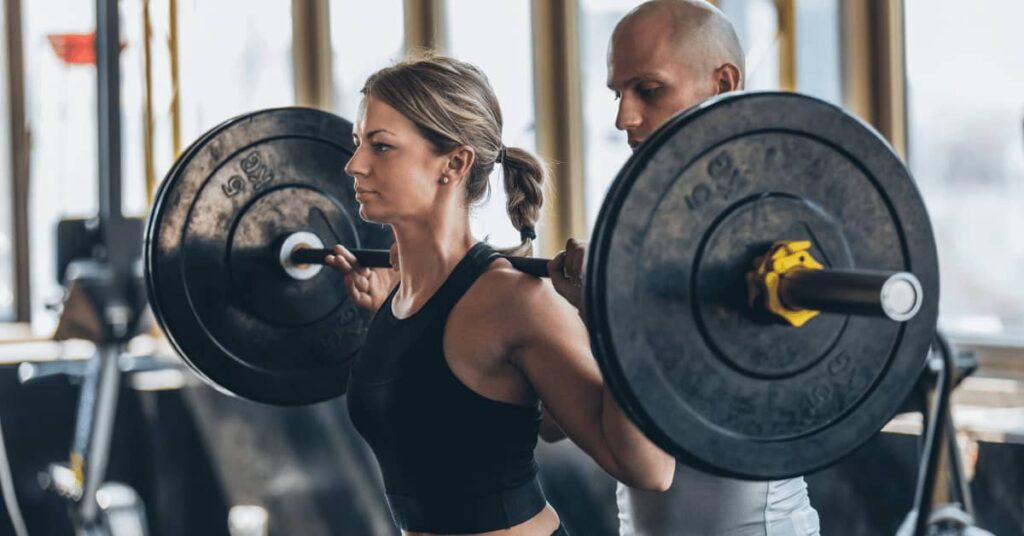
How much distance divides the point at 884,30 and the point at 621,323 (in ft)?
7.13

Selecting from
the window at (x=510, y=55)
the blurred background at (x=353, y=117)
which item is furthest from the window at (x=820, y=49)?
the window at (x=510, y=55)

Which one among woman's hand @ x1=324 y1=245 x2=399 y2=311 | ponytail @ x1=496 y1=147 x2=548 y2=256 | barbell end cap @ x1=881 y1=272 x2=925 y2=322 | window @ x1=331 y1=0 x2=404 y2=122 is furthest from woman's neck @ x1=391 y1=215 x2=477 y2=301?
window @ x1=331 y1=0 x2=404 y2=122

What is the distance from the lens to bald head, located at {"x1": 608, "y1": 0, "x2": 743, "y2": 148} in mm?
1587

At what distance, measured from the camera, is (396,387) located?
60.7 inches

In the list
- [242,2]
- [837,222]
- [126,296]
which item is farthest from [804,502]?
[242,2]

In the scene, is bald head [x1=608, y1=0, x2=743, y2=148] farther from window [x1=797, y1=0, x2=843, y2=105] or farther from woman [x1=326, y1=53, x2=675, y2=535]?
window [x1=797, y1=0, x2=843, y2=105]

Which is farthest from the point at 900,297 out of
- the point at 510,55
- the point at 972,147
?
the point at 510,55

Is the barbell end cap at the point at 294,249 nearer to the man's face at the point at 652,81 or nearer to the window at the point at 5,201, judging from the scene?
the man's face at the point at 652,81

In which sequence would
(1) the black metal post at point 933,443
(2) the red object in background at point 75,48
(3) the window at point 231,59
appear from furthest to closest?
(2) the red object in background at point 75,48, (3) the window at point 231,59, (1) the black metal post at point 933,443

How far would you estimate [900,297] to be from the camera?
1.08 metres

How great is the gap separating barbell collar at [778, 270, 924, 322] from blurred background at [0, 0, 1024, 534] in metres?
0.64

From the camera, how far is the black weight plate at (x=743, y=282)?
1153 millimetres

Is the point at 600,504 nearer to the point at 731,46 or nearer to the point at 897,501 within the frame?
the point at 897,501

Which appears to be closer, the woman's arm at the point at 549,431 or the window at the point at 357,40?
the woman's arm at the point at 549,431
